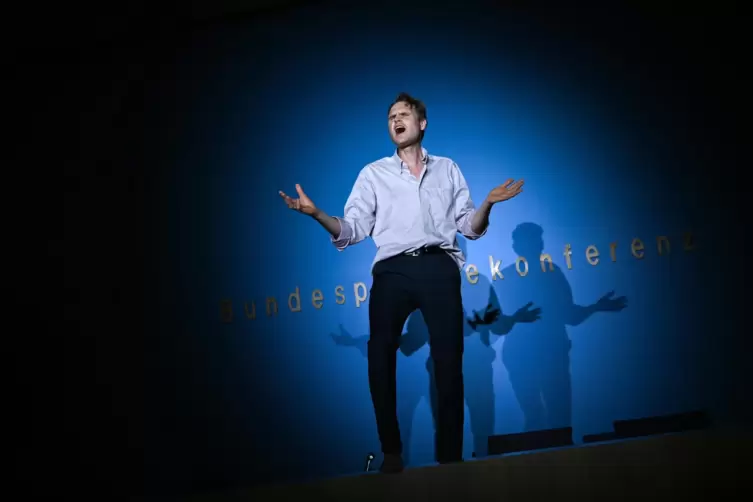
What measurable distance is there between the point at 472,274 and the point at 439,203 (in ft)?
3.31

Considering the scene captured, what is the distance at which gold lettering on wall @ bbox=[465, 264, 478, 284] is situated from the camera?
10.8 ft

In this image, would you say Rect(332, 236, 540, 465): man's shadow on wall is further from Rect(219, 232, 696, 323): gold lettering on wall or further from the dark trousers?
the dark trousers

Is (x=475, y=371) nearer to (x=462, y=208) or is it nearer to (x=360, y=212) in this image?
(x=462, y=208)

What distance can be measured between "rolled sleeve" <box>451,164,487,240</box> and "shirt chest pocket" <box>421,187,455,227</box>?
0.17 ft

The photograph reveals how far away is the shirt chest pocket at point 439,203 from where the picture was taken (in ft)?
7.66

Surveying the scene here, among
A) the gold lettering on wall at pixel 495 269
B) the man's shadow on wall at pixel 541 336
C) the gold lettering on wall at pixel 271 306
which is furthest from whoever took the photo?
the gold lettering on wall at pixel 271 306

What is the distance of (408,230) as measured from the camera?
89.4 inches

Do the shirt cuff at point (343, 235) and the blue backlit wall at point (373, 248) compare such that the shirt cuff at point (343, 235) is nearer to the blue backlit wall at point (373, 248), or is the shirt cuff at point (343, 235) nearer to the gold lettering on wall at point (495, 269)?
the blue backlit wall at point (373, 248)

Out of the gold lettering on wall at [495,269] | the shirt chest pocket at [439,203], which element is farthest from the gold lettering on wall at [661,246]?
the shirt chest pocket at [439,203]

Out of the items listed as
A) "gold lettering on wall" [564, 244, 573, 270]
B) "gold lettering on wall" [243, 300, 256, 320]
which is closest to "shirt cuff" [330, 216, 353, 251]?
"gold lettering on wall" [243, 300, 256, 320]

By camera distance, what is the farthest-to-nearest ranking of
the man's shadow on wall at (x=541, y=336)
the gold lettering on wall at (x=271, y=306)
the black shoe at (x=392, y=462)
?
the gold lettering on wall at (x=271, y=306), the man's shadow on wall at (x=541, y=336), the black shoe at (x=392, y=462)

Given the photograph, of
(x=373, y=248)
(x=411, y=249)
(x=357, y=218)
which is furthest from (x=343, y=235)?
(x=373, y=248)

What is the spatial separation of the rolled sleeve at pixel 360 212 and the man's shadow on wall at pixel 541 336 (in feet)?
3.67

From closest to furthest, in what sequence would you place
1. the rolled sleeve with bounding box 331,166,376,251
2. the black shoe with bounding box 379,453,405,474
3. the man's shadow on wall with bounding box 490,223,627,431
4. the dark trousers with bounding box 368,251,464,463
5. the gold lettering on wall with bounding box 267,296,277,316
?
the black shoe with bounding box 379,453,405,474, the dark trousers with bounding box 368,251,464,463, the rolled sleeve with bounding box 331,166,376,251, the man's shadow on wall with bounding box 490,223,627,431, the gold lettering on wall with bounding box 267,296,277,316
